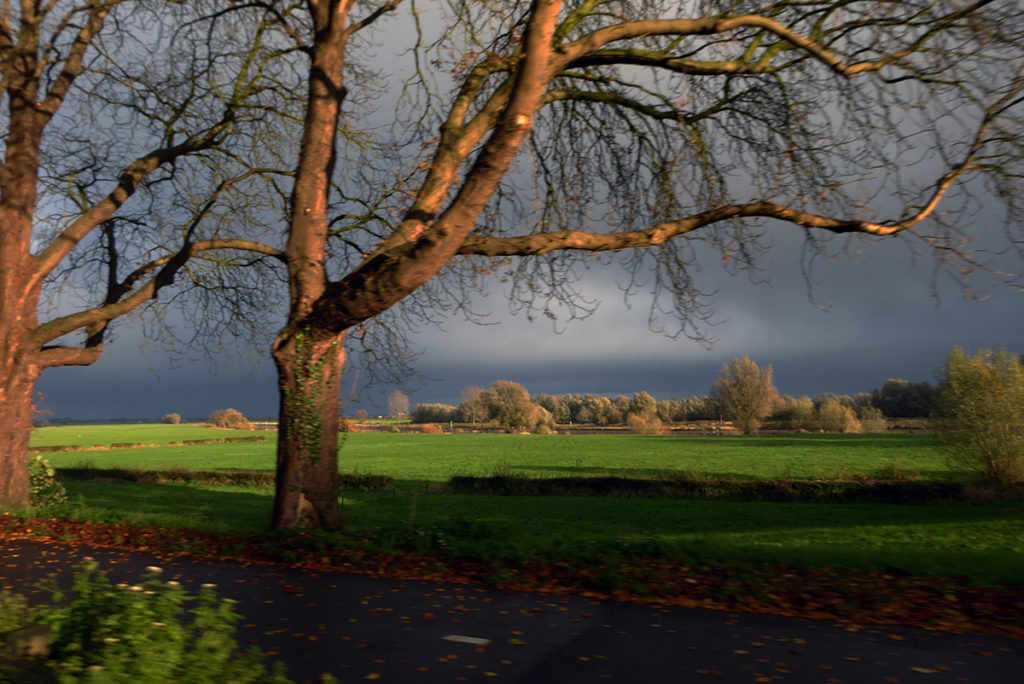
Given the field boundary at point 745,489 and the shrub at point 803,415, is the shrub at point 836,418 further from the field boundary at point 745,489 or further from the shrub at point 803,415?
the field boundary at point 745,489

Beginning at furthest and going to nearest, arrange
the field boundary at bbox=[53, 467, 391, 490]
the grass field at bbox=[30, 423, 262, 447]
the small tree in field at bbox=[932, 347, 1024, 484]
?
1. the grass field at bbox=[30, 423, 262, 447]
2. the field boundary at bbox=[53, 467, 391, 490]
3. the small tree in field at bbox=[932, 347, 1024, 484]

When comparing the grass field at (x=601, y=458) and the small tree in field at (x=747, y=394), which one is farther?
the small tree in field at (x=747, y=394)

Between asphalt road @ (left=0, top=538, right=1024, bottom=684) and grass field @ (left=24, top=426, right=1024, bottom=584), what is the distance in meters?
2.05

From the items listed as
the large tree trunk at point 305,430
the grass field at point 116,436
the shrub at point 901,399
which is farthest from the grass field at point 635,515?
the shrub at point 901,399

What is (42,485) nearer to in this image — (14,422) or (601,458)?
(14,422)

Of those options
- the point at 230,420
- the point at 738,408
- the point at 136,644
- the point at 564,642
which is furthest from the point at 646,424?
the point at 136,644

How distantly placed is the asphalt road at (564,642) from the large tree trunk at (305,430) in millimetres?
2593

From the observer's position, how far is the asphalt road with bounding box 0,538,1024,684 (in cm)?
457

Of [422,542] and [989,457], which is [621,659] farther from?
[989,457]

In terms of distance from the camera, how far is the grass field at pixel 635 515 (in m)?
8.73

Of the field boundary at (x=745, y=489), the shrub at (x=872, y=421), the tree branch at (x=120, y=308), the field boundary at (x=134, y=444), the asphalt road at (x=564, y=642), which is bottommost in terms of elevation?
the field boundary at (x=134, y=444)

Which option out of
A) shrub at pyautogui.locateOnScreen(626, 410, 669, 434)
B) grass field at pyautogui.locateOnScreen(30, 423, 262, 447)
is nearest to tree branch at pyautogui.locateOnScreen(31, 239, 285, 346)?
grass field at pyautogui.locateOnScreen(30, 423, 262, 447)

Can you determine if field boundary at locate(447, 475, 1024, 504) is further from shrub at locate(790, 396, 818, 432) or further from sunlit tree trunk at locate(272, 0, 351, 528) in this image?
shrub at locate(790, 396, 818, 432)

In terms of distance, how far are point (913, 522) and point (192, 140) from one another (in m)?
26.8
